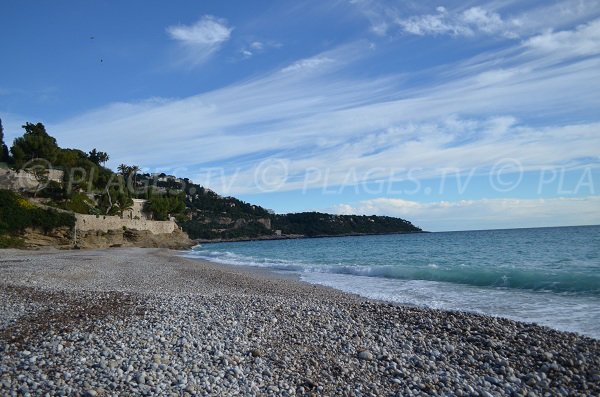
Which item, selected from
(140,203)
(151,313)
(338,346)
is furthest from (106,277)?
(140,203)

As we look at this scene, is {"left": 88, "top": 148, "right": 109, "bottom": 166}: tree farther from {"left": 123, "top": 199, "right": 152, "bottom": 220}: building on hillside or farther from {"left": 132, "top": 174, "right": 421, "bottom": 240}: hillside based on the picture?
{"left": 132, "top": 174, "right": 421, "bottom": 240}: hillside

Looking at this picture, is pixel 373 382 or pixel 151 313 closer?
pixel 373 382

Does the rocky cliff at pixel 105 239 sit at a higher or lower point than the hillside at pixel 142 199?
lower

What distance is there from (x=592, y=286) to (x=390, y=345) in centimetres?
1215

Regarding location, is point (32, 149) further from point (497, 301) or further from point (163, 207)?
point (497, 301)

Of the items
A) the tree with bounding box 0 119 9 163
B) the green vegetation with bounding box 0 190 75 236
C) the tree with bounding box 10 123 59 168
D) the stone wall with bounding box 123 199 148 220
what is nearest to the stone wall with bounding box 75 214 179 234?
the green vegetation with bounding box 0 190 75 236

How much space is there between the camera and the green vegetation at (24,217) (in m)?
35.2

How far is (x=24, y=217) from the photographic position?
3659 centimetres

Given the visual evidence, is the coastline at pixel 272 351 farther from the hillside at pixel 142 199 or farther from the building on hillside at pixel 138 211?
the building on hillside at pixel 138 211

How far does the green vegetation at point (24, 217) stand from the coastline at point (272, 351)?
29726mm

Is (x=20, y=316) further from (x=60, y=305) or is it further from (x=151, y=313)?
(x=151, y=313)

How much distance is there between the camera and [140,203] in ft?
230

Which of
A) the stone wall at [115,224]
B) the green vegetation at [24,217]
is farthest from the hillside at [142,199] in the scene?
the green vegetation at [24,217]

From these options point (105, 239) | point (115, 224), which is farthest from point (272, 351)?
point (115, 224)
